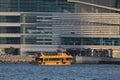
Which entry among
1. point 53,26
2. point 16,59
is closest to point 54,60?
point 16,59

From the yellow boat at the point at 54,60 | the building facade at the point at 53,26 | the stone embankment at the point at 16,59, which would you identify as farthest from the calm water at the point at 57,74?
the building facade at the point at 53,26

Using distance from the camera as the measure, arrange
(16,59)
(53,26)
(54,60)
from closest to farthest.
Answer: (54,60), (16,59), (53,26)

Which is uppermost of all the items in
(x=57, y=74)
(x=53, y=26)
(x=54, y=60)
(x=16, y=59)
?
(x=53, y=26)

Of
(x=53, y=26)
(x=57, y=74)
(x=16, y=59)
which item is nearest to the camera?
(x=57, y=74)

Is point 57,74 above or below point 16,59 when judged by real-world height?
above

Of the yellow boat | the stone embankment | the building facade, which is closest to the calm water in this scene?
the yellow boat

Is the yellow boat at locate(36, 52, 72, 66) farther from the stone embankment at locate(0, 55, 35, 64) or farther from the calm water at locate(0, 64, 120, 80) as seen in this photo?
the calm water at locate(0, 64, 120, 80)

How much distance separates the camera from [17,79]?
84.4 metres

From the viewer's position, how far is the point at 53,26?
18612 cm

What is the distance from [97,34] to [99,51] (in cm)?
425

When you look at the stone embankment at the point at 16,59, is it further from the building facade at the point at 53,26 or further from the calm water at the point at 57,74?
the calm water at the point at 57,74

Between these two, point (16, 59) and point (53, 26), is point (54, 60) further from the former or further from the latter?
point (53, 26)

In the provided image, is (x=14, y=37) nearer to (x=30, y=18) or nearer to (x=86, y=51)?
(x=30, y=18)

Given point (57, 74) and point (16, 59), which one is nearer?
point (57, 74)
